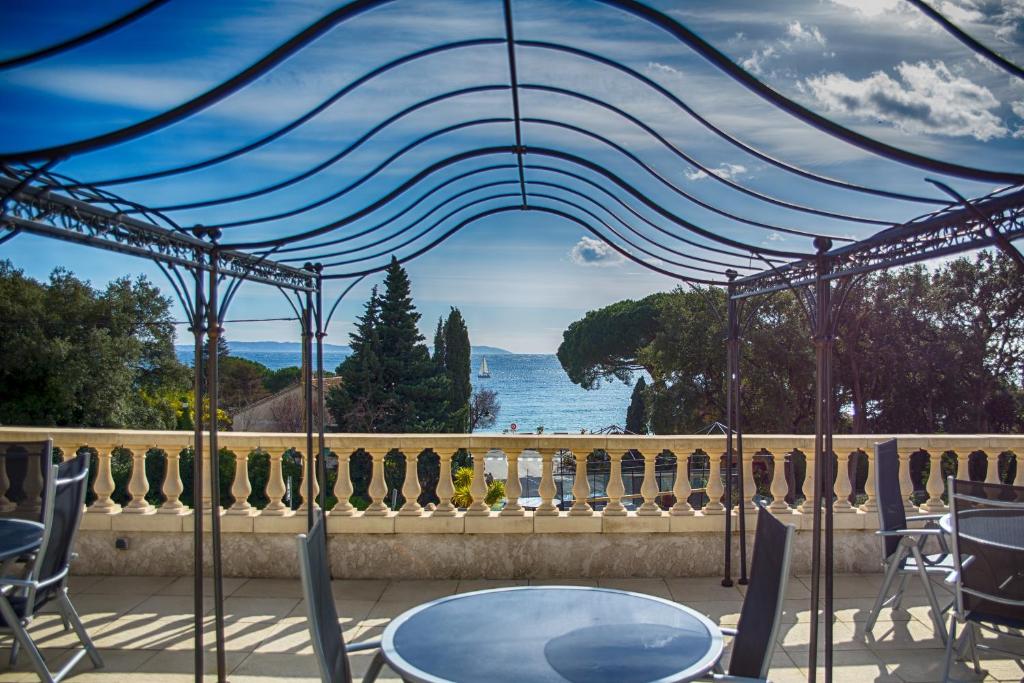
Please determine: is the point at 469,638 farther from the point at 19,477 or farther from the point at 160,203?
the point at 19,477

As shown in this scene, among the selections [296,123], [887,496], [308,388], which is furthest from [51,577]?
[887,496]

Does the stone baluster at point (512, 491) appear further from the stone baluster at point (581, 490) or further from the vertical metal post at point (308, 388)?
the vertical metal post at point (308, 388)

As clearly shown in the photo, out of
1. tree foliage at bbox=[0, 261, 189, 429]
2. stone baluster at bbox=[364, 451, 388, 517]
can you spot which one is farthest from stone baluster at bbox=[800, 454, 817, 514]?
tree foliage at bbox=[0, 261, 189, 429]

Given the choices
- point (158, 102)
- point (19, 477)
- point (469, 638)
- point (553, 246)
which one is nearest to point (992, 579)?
point (469, 638)

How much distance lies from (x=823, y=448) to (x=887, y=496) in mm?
1256

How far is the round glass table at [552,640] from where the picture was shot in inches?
82.1

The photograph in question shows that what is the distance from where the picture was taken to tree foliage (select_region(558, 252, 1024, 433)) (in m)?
19.2

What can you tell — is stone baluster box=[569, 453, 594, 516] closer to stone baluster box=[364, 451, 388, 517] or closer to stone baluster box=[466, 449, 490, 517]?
stone baluster box=[466, 449, 490, 517]

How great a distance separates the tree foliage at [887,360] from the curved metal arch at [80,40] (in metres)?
18.4

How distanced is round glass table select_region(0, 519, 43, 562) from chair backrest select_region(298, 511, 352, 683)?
1.77m

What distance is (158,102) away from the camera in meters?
2.31

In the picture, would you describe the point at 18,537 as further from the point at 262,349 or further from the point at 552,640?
the point at 262,349

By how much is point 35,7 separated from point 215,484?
201 cm

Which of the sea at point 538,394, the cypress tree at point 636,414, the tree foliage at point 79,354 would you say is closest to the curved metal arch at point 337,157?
the tree foliage at point 79,354
